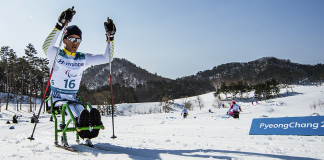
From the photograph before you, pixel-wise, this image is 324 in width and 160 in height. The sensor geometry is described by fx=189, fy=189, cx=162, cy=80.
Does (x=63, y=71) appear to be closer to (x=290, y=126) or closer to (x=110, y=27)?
(x=110, y=27)

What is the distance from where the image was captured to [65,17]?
409 cm

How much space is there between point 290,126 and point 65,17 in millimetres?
7374

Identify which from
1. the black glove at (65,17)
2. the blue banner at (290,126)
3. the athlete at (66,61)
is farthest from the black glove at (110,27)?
the blue banner at (290,126)

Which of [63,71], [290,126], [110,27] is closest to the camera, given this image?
[63,71]

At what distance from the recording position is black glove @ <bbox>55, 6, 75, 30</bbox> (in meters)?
4.09

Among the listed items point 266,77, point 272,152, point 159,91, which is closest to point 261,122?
point 272,152

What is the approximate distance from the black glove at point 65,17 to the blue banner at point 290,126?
22.1 ft

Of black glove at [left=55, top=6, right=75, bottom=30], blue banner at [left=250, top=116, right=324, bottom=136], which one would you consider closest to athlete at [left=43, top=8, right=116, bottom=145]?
black glove at [left=55, top=6, right=75, bottom=30]

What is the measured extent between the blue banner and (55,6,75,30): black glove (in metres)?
6.73

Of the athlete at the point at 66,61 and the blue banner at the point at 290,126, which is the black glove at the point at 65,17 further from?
the blue banner at the point at 290,126

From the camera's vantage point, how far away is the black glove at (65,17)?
4094 millimetres

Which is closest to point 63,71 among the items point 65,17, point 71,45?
point 71,45

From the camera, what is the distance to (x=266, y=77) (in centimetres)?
12938

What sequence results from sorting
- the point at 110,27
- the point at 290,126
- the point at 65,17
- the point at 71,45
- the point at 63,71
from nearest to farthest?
the point at 65,17
the point at 63,71
the point at 71,45
the point at 110,27
the point at 290,126
